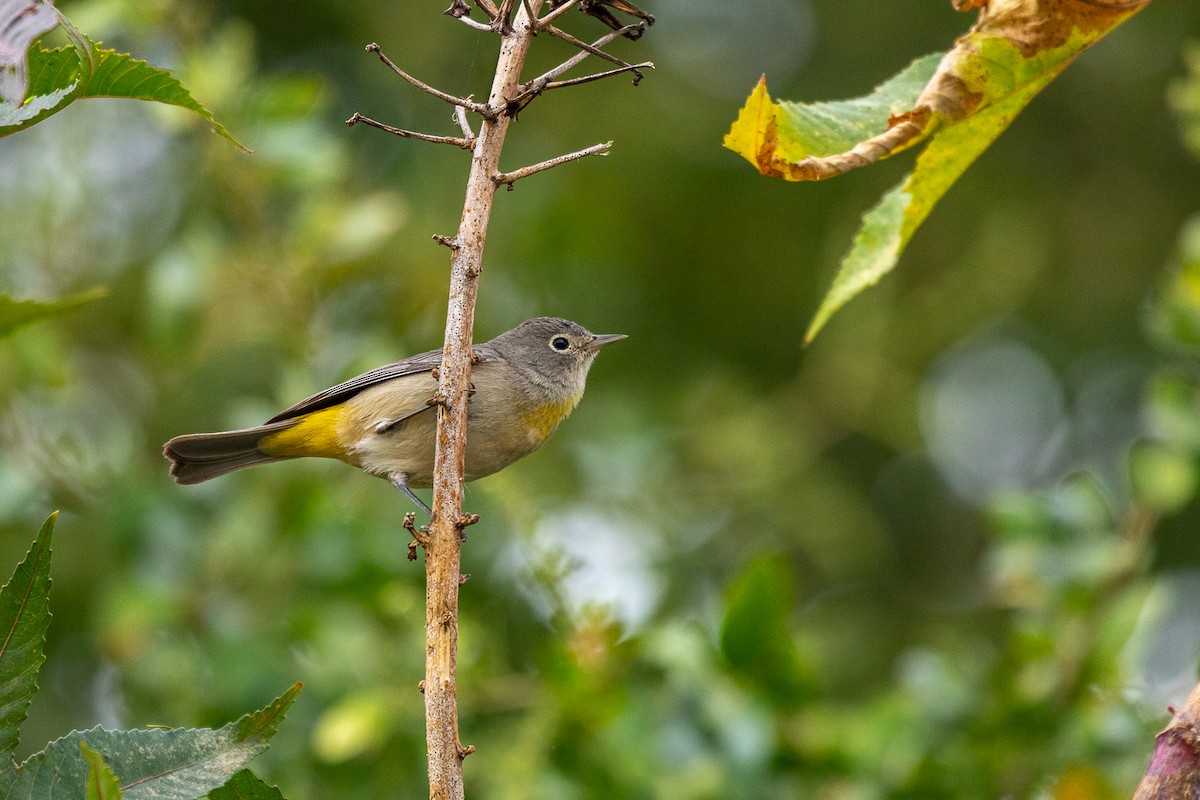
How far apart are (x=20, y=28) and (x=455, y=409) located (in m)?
1.11

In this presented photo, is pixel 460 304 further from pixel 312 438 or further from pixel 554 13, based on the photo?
pixel 312 438

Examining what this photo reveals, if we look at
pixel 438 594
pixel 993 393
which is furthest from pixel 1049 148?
pixel 438 594

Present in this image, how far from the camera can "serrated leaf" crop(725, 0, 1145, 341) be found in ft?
6.76

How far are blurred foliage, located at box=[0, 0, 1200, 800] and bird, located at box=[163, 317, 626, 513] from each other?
143mm

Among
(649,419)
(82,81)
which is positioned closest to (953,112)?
(82,81)

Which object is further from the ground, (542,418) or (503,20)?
(503,20)

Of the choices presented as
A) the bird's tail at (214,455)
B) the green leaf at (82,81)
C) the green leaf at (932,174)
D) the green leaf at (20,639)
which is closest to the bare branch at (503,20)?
the green leaf at (82,81)

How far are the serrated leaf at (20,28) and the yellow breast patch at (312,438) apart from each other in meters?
3.69

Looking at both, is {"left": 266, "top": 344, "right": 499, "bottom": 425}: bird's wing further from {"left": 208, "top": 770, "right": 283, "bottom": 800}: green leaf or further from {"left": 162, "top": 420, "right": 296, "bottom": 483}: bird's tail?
{"left": 208, "top": 770, "right": 283, "bottom": 800}: green leaf

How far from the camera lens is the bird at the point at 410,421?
16.2 feet

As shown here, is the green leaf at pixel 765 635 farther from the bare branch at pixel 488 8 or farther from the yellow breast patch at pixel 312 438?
the yellow breast patch at pixel 312 438

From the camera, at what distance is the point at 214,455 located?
17.9ft

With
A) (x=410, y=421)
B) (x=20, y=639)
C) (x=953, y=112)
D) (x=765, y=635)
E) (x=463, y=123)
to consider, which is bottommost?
(x=410, y=421)

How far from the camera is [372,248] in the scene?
5402 millimetres
